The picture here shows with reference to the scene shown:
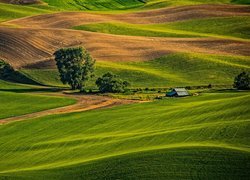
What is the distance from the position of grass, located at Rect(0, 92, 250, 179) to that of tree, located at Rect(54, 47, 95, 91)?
66.8ft

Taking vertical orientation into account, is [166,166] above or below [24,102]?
above

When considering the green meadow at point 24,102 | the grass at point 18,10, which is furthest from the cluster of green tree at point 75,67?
the grass at point 18,10

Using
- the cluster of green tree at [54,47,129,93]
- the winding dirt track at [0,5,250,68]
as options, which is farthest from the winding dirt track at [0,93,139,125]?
the winding dirt track at [0,5,250,68]

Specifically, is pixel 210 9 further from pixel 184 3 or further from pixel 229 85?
pixel 229 85

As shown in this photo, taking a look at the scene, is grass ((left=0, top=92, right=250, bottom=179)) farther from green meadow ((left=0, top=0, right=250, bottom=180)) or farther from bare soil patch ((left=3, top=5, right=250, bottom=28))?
bare soil patch ((left=3, top=5, right=250, bottom=28))

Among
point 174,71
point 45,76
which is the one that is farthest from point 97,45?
point 174,71

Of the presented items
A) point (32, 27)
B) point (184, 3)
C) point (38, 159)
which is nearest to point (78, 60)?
point (32, 27)

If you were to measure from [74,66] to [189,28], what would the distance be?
43.2 metres

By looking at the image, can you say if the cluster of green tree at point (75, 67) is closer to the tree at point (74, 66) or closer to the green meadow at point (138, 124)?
the tree at point (74, 66)

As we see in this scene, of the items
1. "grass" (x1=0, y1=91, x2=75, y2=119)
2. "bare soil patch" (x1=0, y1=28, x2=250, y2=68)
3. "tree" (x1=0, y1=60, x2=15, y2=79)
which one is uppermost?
"bare soil patch" (x1=0, y1=28, x2=250, y2=68)

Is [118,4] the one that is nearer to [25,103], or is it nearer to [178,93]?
[178,93]

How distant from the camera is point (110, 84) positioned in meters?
88.2

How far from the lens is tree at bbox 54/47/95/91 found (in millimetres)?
92500

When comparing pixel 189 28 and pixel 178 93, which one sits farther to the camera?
pixel 189 28
